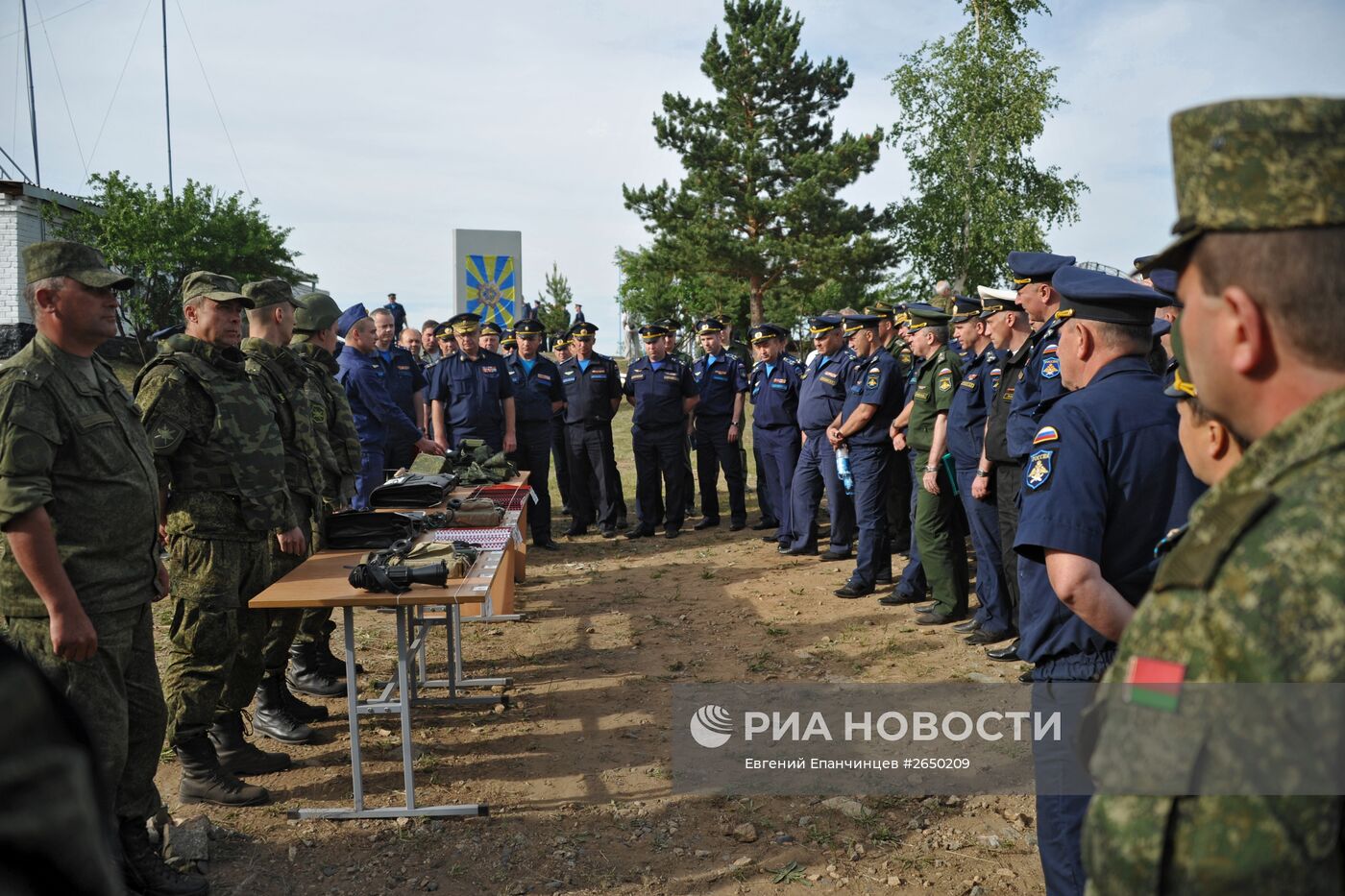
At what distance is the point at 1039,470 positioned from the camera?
237 centimetres

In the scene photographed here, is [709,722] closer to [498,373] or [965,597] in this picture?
[965,597]

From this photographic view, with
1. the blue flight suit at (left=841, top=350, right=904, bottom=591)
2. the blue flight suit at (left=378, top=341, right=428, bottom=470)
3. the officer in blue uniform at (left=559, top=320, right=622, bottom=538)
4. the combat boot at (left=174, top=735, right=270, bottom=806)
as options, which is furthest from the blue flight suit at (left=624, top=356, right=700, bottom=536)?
the combat boot at (left=174, top=735, right=270, bottom=806)

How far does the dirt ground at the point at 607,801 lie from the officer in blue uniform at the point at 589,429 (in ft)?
10.6

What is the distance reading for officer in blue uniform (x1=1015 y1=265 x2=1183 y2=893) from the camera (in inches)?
88.4

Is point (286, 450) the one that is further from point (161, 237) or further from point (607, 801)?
point (161, 237)

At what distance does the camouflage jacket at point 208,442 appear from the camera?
3752mm

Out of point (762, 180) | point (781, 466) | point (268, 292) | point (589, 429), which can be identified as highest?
point (762, 180)

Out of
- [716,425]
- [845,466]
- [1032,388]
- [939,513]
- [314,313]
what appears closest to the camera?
[1032,388]

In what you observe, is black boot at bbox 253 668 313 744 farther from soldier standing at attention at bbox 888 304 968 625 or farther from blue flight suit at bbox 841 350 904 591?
blue flight suit at bbox 841 350 904 591

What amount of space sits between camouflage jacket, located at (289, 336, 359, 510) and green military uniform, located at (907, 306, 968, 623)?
3578mm

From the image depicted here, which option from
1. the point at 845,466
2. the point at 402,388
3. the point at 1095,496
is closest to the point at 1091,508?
the point at 1095,496

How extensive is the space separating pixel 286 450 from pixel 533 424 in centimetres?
476

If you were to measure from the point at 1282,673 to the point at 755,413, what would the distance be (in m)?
8.55

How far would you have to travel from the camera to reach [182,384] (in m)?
3.78
